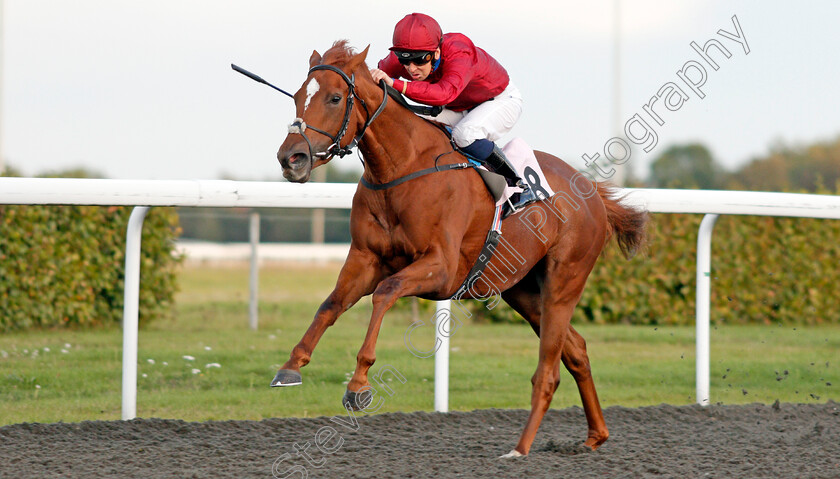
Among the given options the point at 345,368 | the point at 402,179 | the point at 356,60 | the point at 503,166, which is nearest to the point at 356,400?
the point at 402,179

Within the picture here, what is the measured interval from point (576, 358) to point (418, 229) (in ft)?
4.49

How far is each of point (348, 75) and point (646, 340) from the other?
22.1ft

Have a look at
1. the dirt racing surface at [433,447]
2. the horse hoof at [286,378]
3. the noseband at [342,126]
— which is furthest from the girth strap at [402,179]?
the dirt racing surface at [433,447]

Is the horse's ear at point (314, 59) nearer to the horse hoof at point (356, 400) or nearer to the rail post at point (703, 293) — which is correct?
the horse hoof at point (356, 400)

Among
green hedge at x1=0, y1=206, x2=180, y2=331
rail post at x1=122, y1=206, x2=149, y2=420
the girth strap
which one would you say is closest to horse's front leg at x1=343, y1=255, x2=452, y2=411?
the girth strap

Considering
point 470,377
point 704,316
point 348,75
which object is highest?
point 348,75

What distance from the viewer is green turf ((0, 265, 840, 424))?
570cm

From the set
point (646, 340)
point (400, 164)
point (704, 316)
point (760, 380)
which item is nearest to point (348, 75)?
point (400, 164)

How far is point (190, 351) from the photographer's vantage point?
784 cm

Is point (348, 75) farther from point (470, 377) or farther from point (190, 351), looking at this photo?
point (190, 351)

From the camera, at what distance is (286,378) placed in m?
3.26

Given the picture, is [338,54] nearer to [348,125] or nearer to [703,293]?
[348,125]

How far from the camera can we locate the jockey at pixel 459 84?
383 centimetres

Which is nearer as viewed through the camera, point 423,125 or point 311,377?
point 423,125
